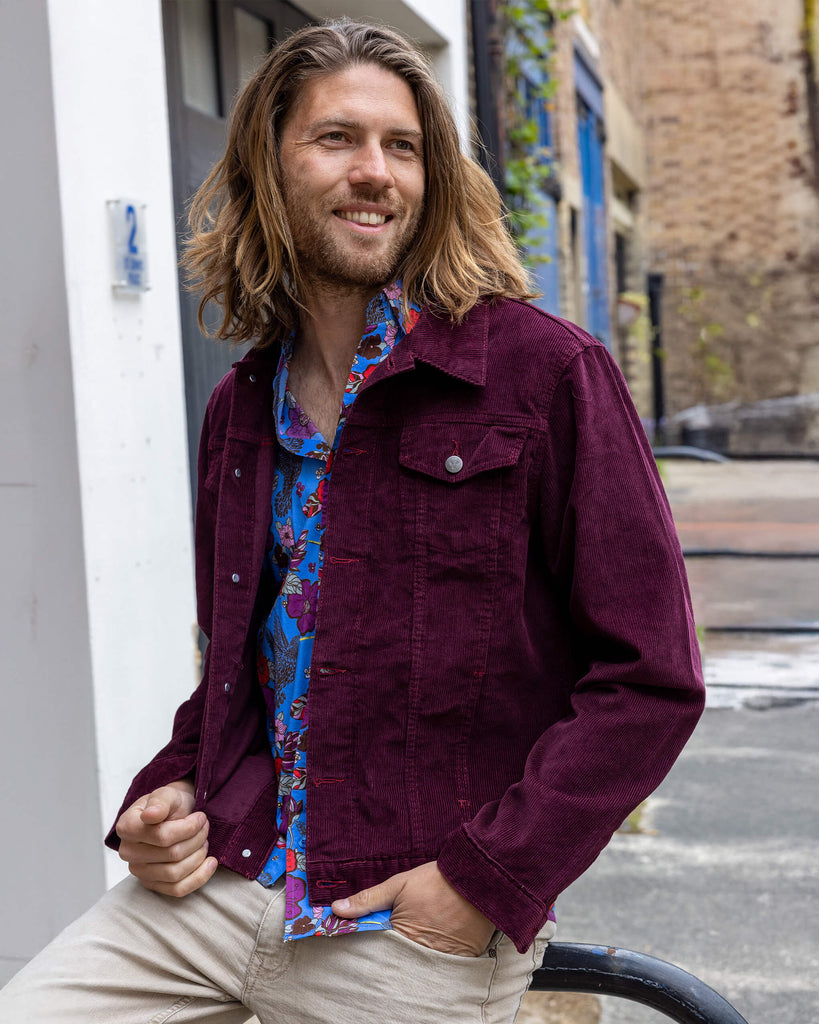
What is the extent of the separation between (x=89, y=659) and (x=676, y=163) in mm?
18068

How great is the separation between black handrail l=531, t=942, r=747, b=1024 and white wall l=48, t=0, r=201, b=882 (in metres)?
1.49

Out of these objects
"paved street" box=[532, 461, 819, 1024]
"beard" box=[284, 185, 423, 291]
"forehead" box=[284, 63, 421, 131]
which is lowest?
"paved street" box=[532, 461, 819, 1024]

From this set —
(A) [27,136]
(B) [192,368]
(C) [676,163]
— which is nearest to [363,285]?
(A) [27,136]

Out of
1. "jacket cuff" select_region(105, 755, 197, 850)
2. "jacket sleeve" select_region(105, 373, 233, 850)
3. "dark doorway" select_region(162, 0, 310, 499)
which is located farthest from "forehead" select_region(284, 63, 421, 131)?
"dark doorway" select_region(162, 0, 310, 499)

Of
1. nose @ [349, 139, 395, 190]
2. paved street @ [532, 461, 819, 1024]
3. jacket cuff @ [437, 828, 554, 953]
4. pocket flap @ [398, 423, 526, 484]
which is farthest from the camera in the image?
paved street @ [532, 461, 819, 1024]

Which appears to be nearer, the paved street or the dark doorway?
the paved street

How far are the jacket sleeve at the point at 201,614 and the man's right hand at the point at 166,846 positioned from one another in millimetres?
83

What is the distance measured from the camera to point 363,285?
183 cm

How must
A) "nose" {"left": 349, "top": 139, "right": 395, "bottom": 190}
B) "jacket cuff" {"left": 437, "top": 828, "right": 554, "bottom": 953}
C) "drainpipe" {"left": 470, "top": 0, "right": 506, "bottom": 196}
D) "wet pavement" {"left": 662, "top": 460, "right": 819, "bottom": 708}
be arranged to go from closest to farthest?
1. "jacket cuff" {"left": 437, "top": 828, "right": 554, "bottom": 953}
2. "nose" {"left": 349, "top": 139, "right": 395, "bottom": 190}
3. "wet pavement" {"left": 662, "top": 460, "right": 819, "bottom": 708}
4. "drainpipe" {"left": 470, "top": 0, "right": 506, "bottom": 196}

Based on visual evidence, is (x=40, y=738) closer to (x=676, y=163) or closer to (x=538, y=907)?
(x=538, y=907)

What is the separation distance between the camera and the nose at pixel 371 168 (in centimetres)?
179

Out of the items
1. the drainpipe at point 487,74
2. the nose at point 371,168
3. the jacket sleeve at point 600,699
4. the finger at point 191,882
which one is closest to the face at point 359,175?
the nose at point 371,168

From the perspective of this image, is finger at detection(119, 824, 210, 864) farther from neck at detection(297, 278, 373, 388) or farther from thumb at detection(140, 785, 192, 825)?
neck at detection(297, 278, 373, 388)

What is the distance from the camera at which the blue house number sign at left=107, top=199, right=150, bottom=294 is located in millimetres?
2959
